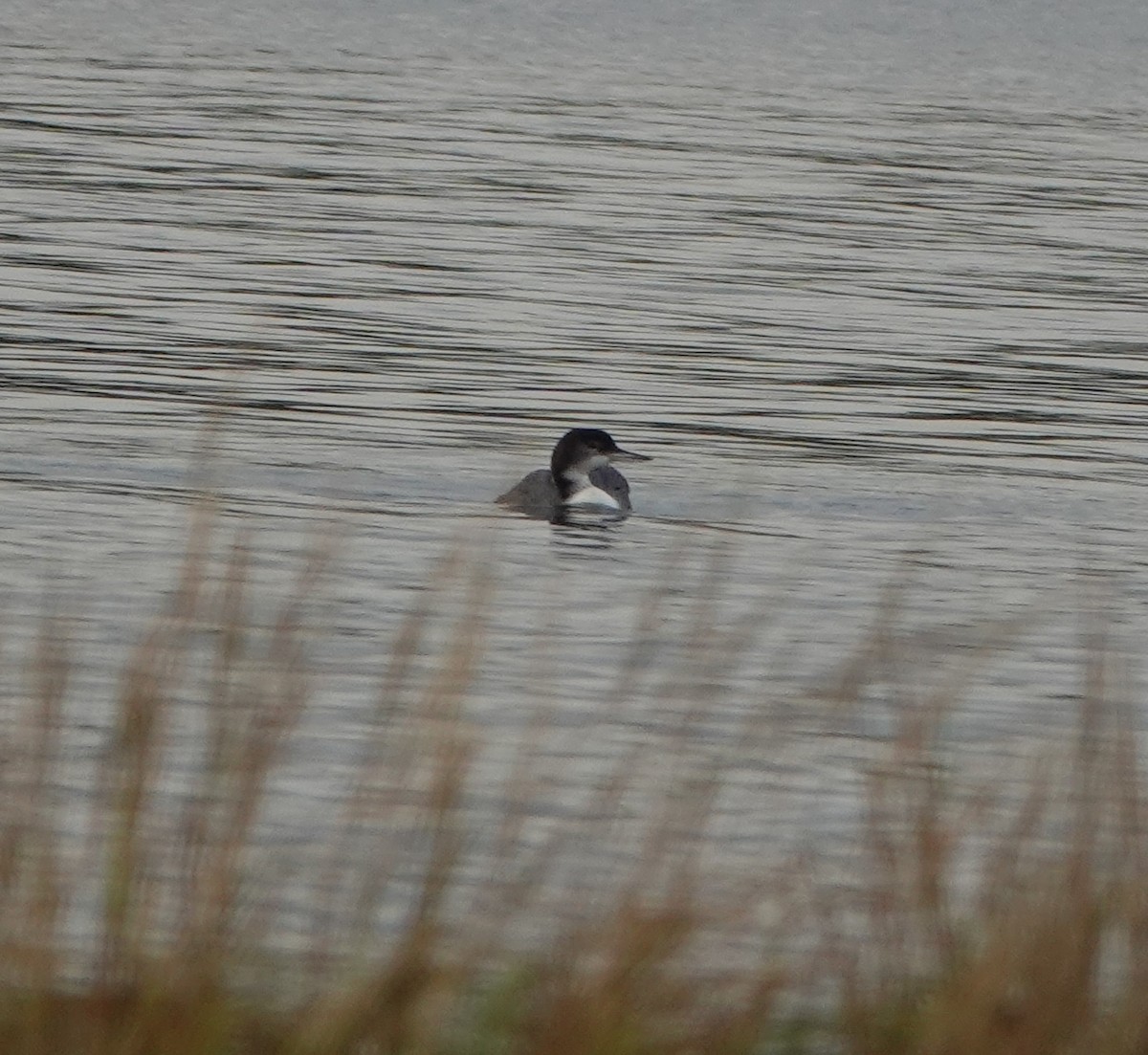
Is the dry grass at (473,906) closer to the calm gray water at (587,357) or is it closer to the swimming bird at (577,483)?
the calm gray water at (587,357)

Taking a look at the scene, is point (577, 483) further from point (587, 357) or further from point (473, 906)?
point (473, 906)

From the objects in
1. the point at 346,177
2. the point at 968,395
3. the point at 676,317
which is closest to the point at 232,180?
the point at 346,177

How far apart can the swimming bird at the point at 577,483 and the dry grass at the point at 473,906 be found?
11.0 m

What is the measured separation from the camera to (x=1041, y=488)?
18.6m

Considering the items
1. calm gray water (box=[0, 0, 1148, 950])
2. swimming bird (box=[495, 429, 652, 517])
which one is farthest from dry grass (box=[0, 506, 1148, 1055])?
swimming bird (box=[495, 429, 652, 517])

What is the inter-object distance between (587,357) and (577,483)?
6788mm

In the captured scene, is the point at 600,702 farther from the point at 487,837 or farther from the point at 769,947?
the point at 769,947

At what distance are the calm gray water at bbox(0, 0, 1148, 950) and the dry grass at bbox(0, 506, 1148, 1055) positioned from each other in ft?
1.33

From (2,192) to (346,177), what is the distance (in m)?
5.24

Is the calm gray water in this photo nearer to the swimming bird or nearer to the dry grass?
the swimming bird

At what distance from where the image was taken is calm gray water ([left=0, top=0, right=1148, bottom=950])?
44.2 ft

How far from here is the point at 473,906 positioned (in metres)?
6.33

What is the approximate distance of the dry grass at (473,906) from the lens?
5824 millimetres

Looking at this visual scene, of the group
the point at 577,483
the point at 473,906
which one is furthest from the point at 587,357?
the point at 473,906
